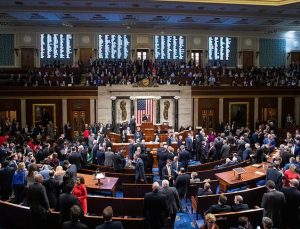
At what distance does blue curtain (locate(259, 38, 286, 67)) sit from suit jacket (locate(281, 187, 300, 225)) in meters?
25.0

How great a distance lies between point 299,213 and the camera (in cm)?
866

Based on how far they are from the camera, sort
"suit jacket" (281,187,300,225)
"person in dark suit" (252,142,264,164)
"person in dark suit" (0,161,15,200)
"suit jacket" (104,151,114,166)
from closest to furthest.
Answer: "suit jacket" (281,187,300,225) < "person in dark suit" (0,161,15,200) < "person in dark suit" (252,142,264,164) < "suit jacket" (104,151,114,166)

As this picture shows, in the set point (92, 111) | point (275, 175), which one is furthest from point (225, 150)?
point (92, 111)

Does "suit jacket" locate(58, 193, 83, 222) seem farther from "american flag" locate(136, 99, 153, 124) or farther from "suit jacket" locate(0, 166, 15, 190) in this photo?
"american flag" locate(136, 99, 153, 124)

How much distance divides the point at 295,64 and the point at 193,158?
1677 cm

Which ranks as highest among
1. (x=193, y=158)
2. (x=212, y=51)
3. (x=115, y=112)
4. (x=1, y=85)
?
(x=212, y=51)

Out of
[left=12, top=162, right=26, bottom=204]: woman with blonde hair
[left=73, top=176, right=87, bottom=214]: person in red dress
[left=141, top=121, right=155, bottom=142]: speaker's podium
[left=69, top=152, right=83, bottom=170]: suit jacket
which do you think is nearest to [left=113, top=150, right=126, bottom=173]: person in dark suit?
[left=69, top=152, right=83, bottom=170]: suit jacket

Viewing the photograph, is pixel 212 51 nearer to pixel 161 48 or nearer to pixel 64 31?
pixel 161 48

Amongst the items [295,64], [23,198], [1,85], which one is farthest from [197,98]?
[23,198]

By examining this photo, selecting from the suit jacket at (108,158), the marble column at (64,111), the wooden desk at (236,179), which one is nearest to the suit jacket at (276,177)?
→ the wooden desk at (236,179)

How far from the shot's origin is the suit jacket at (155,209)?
7836 mm

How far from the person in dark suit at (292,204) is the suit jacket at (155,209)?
9.14ft

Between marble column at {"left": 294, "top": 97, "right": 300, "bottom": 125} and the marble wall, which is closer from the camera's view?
the marble wall

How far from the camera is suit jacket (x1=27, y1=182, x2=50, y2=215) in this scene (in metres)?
7.97
